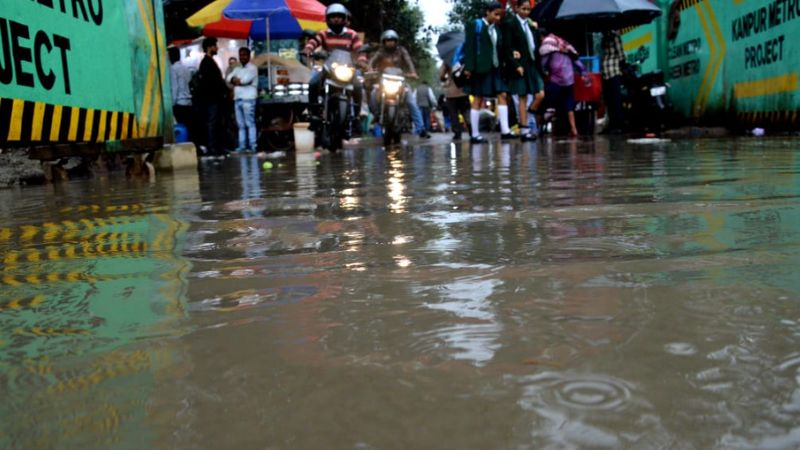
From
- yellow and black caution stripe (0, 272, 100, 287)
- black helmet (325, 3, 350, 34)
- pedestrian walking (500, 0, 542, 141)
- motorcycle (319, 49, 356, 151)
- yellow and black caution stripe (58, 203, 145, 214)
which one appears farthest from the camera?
motorcycle (319, 49, 356, 151)

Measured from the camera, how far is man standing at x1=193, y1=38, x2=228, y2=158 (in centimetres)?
1048

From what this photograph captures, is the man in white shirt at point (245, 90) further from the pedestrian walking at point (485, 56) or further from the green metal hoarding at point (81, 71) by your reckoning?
the green metal hoarding at point (81, 71)

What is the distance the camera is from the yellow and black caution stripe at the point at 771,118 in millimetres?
8570

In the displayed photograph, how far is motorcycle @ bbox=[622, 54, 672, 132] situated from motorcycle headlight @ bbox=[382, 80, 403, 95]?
3361mm

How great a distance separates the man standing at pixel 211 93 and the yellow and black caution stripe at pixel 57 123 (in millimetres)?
4397

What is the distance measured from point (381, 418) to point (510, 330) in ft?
1.23

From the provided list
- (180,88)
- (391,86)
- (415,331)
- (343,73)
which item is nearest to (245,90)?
(180,88)

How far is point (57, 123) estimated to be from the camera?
4859 millimetres

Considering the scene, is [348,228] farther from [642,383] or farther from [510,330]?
[642,383]

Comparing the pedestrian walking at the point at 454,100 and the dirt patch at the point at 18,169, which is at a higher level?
the pedestrian walking at the point at 454,100

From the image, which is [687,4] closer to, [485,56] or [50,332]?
[485,56]

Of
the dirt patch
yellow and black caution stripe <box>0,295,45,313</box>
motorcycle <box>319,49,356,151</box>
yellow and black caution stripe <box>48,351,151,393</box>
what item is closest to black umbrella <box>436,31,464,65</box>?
motorcycle <box>319,49,356,151</box>

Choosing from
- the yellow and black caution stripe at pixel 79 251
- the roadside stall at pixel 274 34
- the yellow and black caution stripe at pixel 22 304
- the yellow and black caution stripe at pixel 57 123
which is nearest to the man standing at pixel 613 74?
the roadside stall at pixel 274 34

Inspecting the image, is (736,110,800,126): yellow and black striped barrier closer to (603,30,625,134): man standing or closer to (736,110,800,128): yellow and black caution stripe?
(736,110,800,128): yellow and black caution stripe
